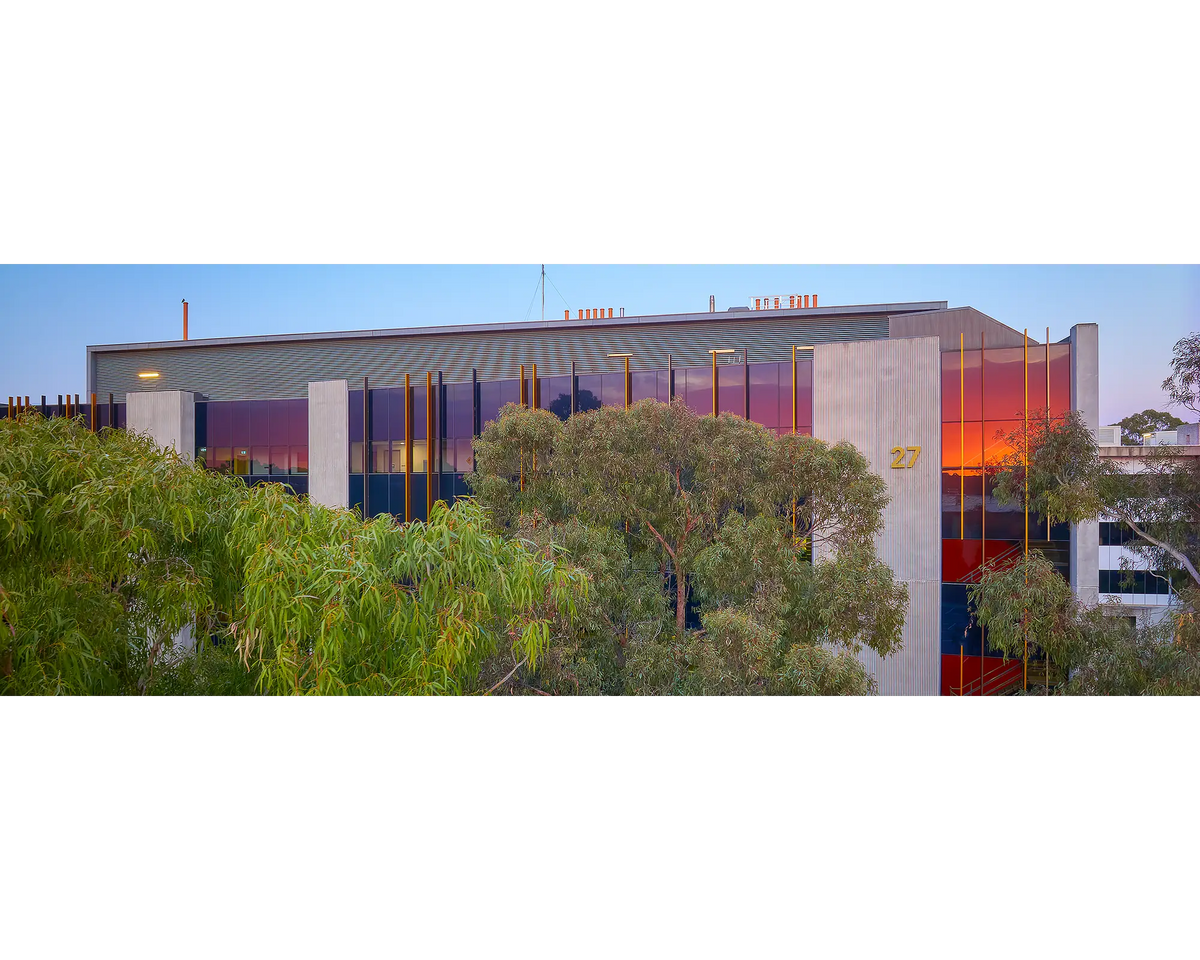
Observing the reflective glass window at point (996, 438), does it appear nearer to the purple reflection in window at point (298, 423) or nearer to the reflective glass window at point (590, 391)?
the reflective glass window at point (590, 391)

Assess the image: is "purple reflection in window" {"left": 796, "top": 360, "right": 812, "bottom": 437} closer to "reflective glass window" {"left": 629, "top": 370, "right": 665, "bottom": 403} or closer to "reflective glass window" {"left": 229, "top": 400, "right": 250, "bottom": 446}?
"reflective glass window" {"left": 629, "top": 370, "right": 665, "bottom": 403}

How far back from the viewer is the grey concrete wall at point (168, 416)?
1085 cm

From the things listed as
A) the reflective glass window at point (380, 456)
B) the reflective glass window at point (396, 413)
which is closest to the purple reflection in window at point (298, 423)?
the reflective glass window at point (380, 456)

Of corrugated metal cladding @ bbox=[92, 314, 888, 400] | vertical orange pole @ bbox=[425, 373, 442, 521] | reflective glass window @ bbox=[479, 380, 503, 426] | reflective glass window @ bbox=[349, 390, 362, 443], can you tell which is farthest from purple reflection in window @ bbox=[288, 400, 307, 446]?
reflective glass window @ bbox=[479, 380, 503, 426]

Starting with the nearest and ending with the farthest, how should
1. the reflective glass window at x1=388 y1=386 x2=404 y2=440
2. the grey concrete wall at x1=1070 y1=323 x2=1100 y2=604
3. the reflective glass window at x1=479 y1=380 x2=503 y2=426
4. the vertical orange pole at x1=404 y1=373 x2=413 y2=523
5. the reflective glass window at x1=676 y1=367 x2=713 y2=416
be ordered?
the grey concrete wall at x1=1070 y1=323 x2=1100 y2=604, the reflective glass window at x1=676 y1=367 x2=713 y2=416, the reflective glass window at x1=479 y1=380 x2=503 y2=426, the vertical orange pole at x1=404 y1=373 x2=413 y2=523, the reflective glass window at x1=388 y1=386 x2=404 y2=440

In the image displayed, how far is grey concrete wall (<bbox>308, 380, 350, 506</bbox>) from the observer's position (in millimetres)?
10664

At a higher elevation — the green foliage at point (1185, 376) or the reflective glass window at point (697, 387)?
the reflective glass window at point (697, 387)

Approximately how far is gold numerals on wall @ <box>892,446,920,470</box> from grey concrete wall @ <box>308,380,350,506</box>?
24.8ft

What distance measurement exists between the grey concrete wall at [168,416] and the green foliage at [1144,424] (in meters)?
11.8

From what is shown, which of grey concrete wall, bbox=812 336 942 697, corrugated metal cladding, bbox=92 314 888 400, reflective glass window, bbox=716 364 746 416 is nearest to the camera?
grey concrete wall, bbox=812 336 942 697
